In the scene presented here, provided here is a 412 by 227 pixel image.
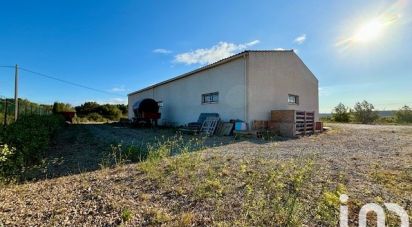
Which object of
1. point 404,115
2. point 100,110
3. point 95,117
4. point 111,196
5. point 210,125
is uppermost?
Result: point 100,110

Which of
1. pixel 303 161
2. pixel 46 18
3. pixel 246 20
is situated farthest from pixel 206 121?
pixel 46 18

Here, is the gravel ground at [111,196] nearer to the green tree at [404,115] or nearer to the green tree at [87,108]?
the green tree at [404,115]

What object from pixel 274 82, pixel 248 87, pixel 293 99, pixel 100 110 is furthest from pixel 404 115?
pixel 100 110

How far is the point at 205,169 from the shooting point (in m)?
4.17

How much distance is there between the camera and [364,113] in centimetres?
2556

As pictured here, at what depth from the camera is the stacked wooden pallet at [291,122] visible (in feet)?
33.9

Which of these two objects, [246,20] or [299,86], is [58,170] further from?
[299,86]

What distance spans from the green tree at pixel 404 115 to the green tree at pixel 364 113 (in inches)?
138

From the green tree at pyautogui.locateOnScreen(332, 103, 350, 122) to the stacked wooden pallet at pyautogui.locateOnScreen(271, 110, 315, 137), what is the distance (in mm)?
18642

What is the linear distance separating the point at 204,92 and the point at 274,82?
4.07m

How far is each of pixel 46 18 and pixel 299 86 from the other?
13475mm

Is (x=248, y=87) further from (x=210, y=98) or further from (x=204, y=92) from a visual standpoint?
(x=204, y=92)

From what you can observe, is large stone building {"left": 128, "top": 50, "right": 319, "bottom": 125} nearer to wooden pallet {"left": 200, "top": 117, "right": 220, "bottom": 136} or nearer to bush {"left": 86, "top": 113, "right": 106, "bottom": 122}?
wooden pallet {"left": 200, "top": 117, "right": 220, "bottom": 136}

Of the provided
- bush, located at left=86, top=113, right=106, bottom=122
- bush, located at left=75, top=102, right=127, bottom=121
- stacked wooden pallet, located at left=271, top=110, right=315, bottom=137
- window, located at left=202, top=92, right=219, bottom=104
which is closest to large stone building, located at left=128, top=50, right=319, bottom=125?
window, located at left=202, top=92, right=219, bottom=104
